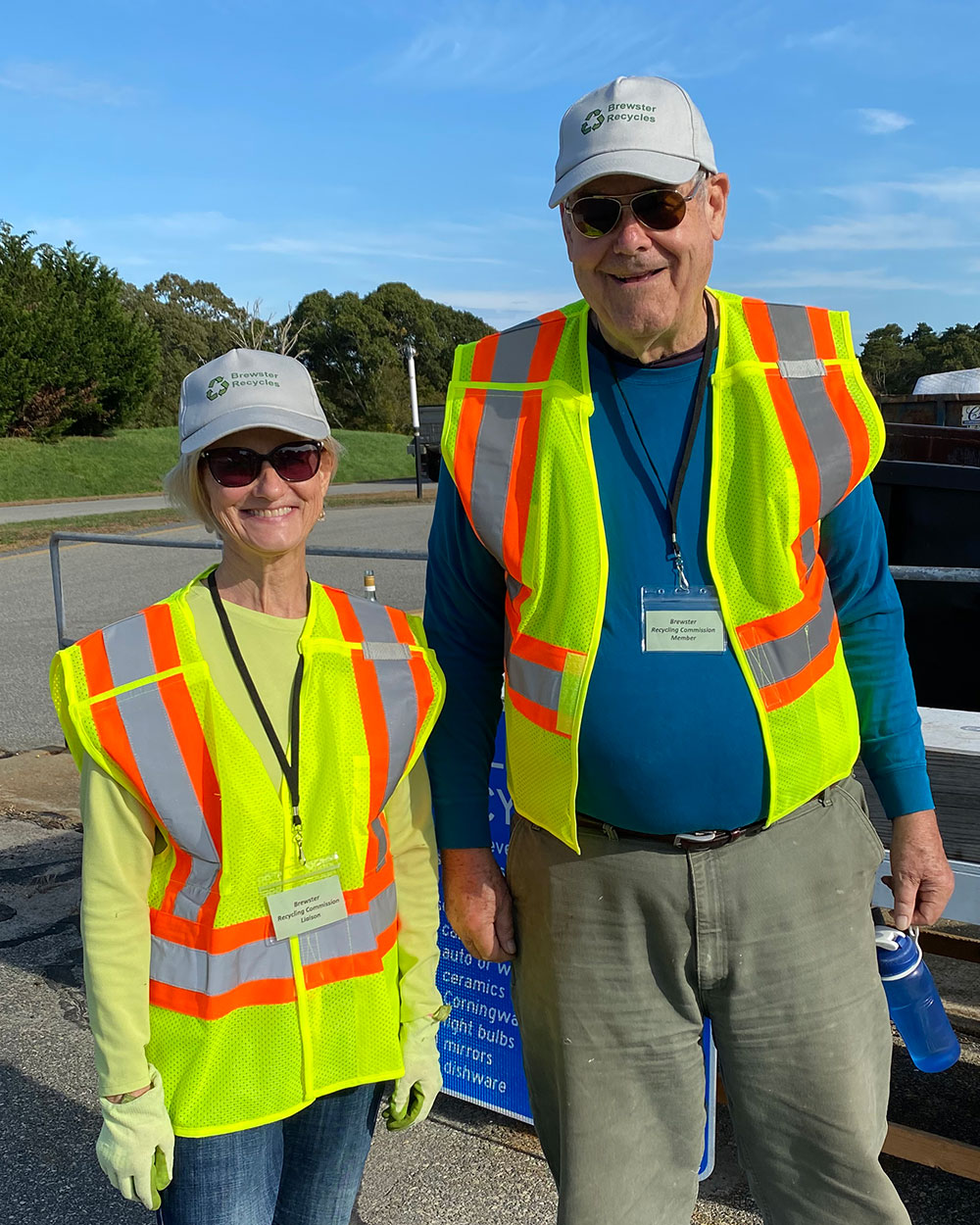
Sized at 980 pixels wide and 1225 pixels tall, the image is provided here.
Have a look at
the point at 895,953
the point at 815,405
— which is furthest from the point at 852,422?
the point at 895,953

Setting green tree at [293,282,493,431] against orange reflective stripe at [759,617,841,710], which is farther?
green tree at [293,282,493,431]

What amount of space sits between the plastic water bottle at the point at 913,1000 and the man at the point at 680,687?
0.59 metres

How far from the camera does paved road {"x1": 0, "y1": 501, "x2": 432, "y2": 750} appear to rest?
28.0ft

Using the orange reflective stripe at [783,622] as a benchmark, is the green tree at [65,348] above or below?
above

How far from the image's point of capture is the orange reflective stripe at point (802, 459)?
1803mm

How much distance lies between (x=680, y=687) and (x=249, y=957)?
835mm

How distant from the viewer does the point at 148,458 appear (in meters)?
34.3

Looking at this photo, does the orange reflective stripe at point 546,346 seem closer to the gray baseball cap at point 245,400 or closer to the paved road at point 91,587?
the gray baseball cap at point 245,400

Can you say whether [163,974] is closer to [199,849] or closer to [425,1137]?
[199,849]

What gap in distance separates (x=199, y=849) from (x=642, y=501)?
93cm

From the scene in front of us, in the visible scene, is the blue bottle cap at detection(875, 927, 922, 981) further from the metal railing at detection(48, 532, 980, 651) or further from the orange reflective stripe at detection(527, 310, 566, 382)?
the orange reflective stripe at detection(527, 310, 566, 382)

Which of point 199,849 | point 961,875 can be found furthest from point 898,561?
point 199,849

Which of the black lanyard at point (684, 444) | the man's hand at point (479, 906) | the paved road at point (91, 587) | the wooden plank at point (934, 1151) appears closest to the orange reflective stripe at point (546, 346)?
the black lanyard at point (684, 444)

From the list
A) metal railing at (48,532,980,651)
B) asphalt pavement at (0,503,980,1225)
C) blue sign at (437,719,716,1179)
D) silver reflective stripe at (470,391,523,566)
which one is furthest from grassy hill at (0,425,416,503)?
silver reflective stripe at (470,391,523,566)
